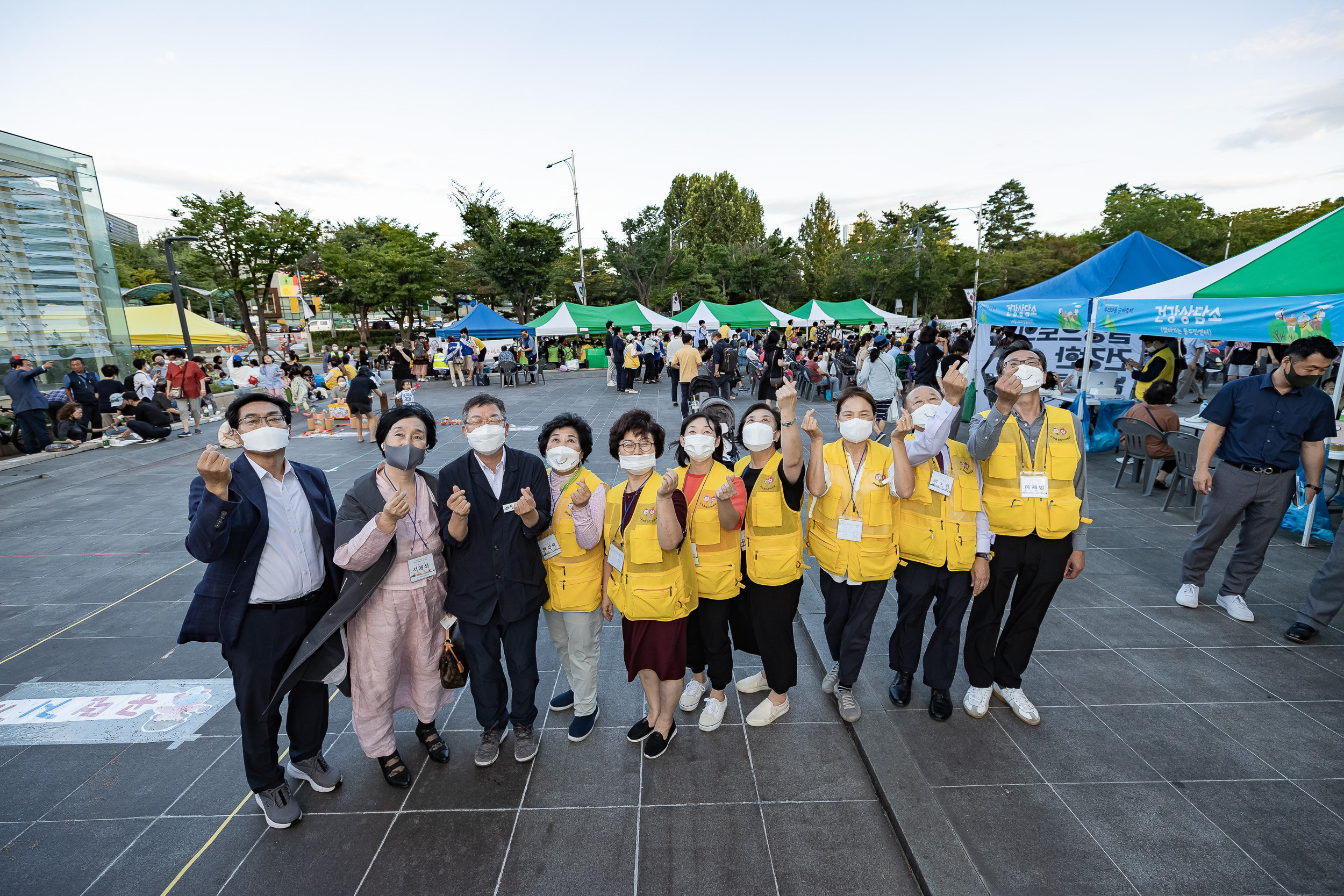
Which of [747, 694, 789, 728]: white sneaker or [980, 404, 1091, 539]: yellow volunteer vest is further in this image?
[747, 694, 789, 728]: white sneaker

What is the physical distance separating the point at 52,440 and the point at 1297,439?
17390 millimetres

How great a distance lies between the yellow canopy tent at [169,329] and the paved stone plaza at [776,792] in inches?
890

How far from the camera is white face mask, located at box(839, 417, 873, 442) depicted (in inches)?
109

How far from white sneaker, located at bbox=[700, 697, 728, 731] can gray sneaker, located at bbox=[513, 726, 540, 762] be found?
88 centimetres

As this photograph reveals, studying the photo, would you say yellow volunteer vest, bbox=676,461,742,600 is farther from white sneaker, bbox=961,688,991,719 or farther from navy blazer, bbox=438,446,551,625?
white sneaker, bbox=961,688,991,719

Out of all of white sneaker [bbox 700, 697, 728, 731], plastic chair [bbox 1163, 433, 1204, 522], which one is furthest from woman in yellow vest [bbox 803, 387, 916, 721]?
plastic chair [bbox 1163, 433, 1204, 522]

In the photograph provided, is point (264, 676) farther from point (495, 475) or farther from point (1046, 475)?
point (1046, 475)

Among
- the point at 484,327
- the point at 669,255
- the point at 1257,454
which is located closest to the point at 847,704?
the point at 1257,454

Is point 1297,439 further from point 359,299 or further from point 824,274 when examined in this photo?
point 824,274

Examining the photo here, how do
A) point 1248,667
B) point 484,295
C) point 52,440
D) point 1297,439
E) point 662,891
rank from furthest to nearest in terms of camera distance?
point 484,295, point 52,440, point 1297,439, point 1248,667, point 662,891

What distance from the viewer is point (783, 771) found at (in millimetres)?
2865

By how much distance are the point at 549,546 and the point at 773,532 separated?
1.06m

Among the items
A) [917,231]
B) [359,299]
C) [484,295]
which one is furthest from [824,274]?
[359,299]

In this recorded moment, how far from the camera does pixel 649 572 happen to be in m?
2.68
